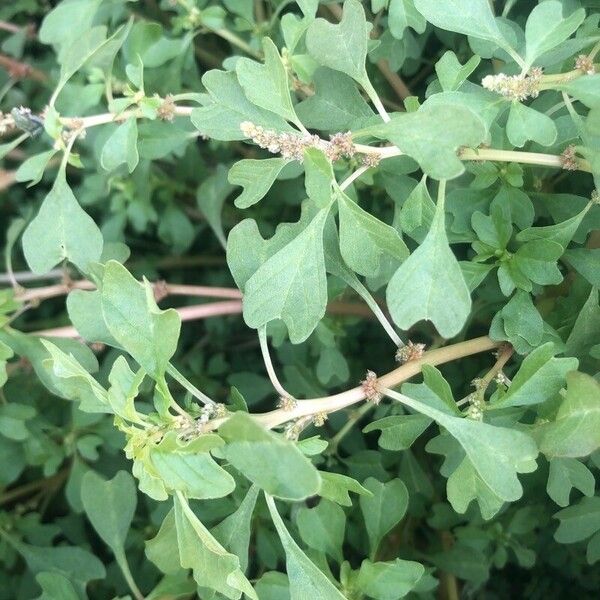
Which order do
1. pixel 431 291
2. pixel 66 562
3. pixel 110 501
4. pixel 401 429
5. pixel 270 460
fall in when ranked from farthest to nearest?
pixel 66 562 → pixel 110 501 → pixel 401 429 → pixel 431 291 → pixel 270 460

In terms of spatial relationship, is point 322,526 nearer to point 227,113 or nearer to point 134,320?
point 134,320

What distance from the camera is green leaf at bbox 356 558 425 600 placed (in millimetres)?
785

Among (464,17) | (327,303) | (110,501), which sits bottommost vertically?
(110,501)

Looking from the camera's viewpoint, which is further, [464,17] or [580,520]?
[580,520]

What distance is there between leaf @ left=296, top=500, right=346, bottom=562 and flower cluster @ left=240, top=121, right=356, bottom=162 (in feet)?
1.31

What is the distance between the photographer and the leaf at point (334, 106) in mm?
788

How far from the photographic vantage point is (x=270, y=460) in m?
0.55

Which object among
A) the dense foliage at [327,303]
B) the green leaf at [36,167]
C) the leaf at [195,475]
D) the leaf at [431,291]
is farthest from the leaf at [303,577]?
the green leaf at [36,167]

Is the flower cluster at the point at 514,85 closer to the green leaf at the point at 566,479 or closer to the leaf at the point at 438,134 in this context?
the leaf at the point at 438,134

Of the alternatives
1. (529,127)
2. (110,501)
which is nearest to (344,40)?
(529,127)

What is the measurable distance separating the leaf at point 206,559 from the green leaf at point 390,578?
7.2 inches

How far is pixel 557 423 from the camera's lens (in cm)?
65

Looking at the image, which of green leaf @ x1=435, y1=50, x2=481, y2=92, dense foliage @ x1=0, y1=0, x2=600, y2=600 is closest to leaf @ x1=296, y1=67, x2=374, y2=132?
dense foliage @ x1=0, y1=0, x2=600, y2=600

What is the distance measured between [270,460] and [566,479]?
37cm
